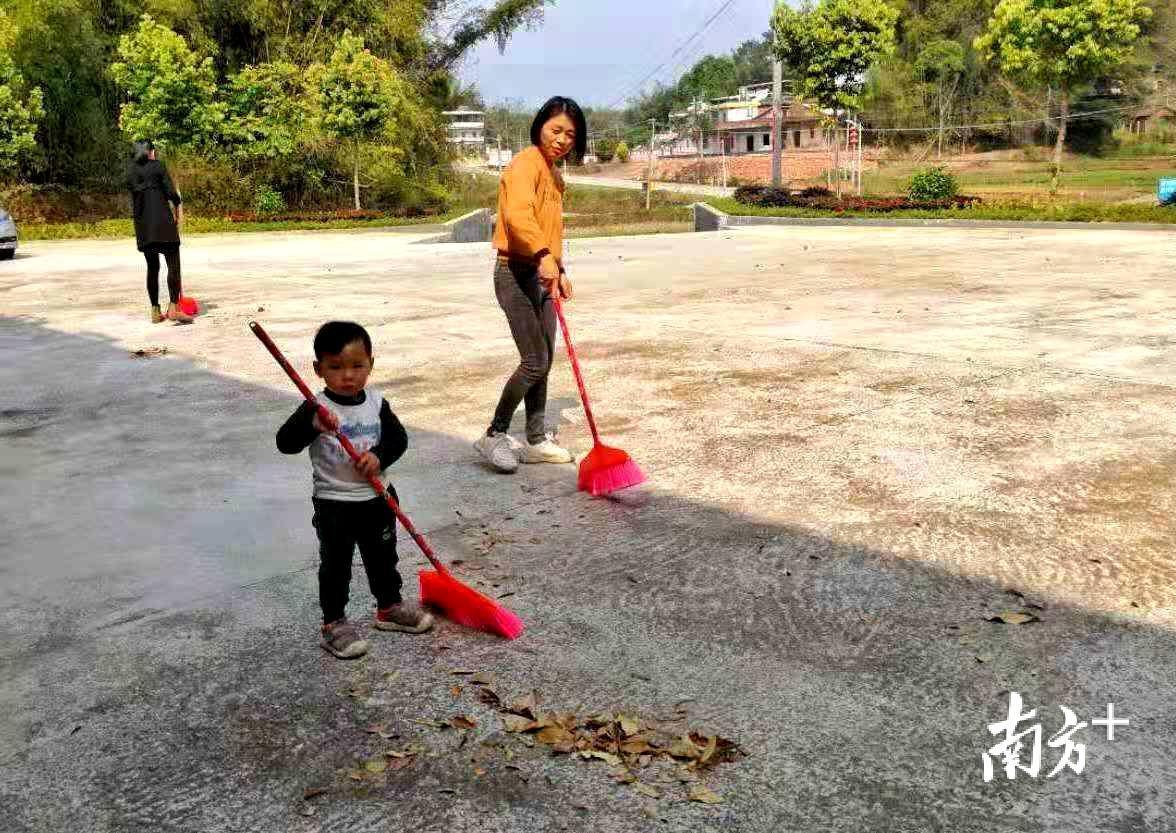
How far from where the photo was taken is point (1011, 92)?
6328 centimetres

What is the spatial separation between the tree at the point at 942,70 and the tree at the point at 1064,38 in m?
39.3

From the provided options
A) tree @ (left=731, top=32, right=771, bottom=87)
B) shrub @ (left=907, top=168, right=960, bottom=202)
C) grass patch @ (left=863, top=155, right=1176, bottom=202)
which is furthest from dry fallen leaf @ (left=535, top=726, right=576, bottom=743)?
tree @ (left=731, top=32, right=771, bottom=87)

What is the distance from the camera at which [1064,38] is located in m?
25.1

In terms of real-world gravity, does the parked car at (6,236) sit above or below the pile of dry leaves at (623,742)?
above

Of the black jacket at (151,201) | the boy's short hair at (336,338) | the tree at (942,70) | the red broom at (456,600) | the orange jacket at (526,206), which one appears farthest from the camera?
the tree at (942,70)

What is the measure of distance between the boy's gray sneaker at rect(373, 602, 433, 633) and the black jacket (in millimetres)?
7509

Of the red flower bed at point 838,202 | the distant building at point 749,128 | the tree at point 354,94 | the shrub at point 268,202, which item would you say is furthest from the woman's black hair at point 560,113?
the distant building at point 749,128

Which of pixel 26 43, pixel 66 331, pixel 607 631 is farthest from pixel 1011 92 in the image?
pixel 607 631

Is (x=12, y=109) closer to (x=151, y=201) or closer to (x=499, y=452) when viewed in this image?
(x=151, y=201)

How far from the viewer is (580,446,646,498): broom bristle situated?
4754mm

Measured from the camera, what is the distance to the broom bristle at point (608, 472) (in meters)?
4.75

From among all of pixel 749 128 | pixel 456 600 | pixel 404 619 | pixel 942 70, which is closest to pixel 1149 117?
pixel 942 70

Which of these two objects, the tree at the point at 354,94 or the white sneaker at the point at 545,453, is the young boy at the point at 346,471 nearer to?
the white sneaker at the point at 545,453

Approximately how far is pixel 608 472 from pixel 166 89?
2945 centimetres
